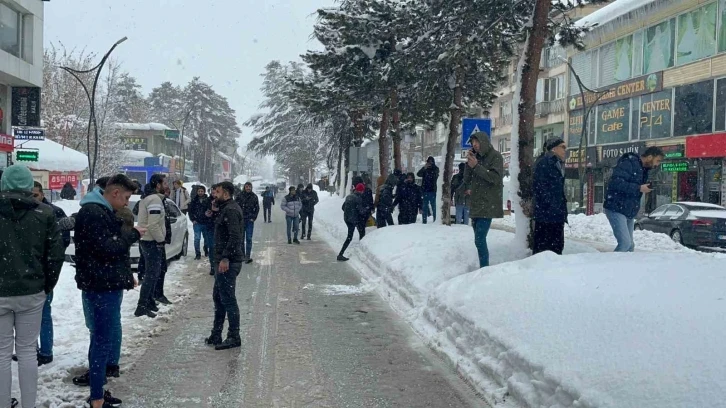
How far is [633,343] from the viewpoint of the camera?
4.45 metres

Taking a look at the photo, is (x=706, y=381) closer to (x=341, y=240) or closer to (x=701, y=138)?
(x=341, y=240)

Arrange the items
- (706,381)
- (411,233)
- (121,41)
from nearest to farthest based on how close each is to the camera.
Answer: (706,381) < (411,233) < (121,41)

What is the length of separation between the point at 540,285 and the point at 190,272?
8.80m

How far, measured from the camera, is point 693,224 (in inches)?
731

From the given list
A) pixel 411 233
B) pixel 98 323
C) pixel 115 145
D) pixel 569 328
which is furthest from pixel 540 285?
pixel 115 145

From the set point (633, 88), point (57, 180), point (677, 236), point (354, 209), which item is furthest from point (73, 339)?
point (633, 88)

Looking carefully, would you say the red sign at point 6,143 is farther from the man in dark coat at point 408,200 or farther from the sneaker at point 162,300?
the sneaker at point 162,300

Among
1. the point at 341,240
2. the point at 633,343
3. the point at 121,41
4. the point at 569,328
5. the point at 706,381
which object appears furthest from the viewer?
the point at 121,41

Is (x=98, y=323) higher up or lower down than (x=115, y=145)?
lower down

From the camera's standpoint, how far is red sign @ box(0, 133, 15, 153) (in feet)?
84.6

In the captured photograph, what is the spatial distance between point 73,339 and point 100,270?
2.60 meters

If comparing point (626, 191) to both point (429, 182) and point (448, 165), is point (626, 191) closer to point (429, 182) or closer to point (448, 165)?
point (448, 165)

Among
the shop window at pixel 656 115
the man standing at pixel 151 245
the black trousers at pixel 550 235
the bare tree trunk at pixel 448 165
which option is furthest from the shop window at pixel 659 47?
the man standing at pixel 151 245

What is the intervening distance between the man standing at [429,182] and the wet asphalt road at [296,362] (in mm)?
8517
